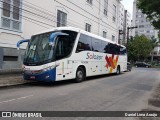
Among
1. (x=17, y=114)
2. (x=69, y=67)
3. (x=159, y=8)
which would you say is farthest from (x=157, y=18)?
(x=17, y=114)

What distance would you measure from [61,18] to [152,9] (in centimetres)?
1011

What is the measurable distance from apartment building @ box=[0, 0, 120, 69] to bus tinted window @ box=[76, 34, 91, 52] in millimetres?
5365

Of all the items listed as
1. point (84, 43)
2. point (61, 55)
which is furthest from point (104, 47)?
point (61, 55)

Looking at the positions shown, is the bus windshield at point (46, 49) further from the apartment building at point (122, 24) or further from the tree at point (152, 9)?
the apartment building at point (122, 24)

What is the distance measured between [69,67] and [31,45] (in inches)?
102

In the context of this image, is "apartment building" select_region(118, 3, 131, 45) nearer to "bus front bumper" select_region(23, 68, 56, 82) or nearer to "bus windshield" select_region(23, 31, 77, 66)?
"bus windshield" select_region(23, 31, 77, 66)

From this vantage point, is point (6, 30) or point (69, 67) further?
point (6, 30)

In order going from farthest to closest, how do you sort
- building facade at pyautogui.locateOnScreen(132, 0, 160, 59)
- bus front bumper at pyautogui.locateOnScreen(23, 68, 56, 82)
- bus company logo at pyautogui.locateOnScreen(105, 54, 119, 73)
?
building facade at pyautogui.locateOnScreen(132, 0, 160, 59), bus company logo at pyautogui.locateOnScreen(105, 54, 119, 73), bus front bumper at pyautogui.locateOnScreen(23, 68, 56, 82)

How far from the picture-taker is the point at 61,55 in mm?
12016

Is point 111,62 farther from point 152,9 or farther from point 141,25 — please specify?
point 141,25

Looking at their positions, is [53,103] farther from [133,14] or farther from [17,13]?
[133,14]

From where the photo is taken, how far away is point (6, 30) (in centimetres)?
1527

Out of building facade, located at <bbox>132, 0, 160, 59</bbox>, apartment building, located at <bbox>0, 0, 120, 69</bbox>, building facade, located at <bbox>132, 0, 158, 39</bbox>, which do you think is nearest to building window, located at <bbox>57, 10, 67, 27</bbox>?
apartment building, located at <bbox>0, 0, 120, 69</bbox>

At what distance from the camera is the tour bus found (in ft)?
37.5
